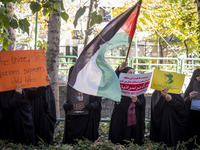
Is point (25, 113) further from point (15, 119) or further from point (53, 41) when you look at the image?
point (53, 41)

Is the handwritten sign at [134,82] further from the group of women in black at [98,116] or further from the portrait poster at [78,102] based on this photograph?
the portrait poster at [78,102]

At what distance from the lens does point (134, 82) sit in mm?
5133

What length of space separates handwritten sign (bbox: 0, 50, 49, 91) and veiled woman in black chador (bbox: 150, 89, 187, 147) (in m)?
2.06

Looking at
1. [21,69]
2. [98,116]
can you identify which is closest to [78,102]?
[98,116]

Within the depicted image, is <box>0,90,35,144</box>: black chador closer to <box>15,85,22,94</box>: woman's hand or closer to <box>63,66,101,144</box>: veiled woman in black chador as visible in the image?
<box>15,85,22,94</box>: woman's hand

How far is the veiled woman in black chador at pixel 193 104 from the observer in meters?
5.18

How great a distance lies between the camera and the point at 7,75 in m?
4.73

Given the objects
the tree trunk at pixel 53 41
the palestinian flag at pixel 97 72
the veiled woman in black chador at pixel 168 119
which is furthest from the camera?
the tree trunk at pixel 53 41

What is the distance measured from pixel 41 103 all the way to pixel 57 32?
2204 mm

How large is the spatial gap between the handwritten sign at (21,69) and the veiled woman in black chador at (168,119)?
6.75ft

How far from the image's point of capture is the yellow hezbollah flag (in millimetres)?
5078

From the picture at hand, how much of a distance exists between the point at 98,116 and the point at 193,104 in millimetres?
1754

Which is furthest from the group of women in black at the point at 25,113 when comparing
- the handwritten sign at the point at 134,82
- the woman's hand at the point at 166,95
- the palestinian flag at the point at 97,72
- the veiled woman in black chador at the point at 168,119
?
the woman's hand at the point at 166,95

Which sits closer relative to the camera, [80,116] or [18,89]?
→ [18,89]
